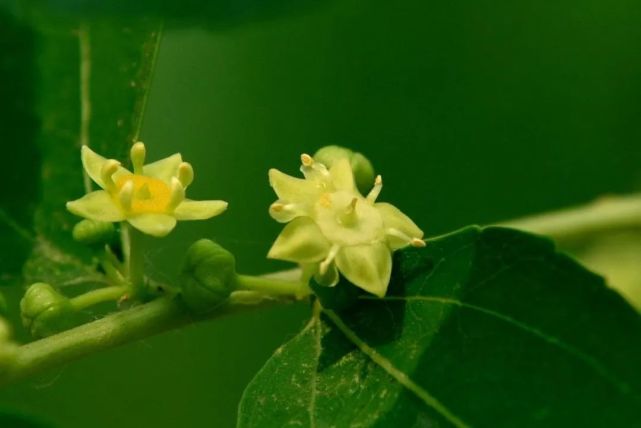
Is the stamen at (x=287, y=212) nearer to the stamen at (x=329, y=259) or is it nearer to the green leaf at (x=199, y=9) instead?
the stamen at (x=329, y=259)

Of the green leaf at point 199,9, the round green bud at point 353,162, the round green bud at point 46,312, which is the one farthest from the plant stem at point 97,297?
the green leaf at point 199,9

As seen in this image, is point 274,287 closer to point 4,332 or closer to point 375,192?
point 375,192

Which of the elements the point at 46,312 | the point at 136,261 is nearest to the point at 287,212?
the point at 136,261

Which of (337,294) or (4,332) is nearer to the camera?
(4,332)

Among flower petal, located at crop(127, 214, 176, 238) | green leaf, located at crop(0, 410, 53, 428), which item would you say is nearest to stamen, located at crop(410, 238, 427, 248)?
flower petal, located at crop(127, 214, 176, 238)

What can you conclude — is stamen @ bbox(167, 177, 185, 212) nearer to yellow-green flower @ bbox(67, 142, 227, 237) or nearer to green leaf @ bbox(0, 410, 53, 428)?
yellow-green flower @ bbox(67, 142, 227, 237)

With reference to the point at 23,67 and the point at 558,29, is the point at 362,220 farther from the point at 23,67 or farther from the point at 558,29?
the point at 558,29

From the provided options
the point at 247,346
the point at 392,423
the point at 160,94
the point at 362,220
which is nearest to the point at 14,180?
the point at 362,220
